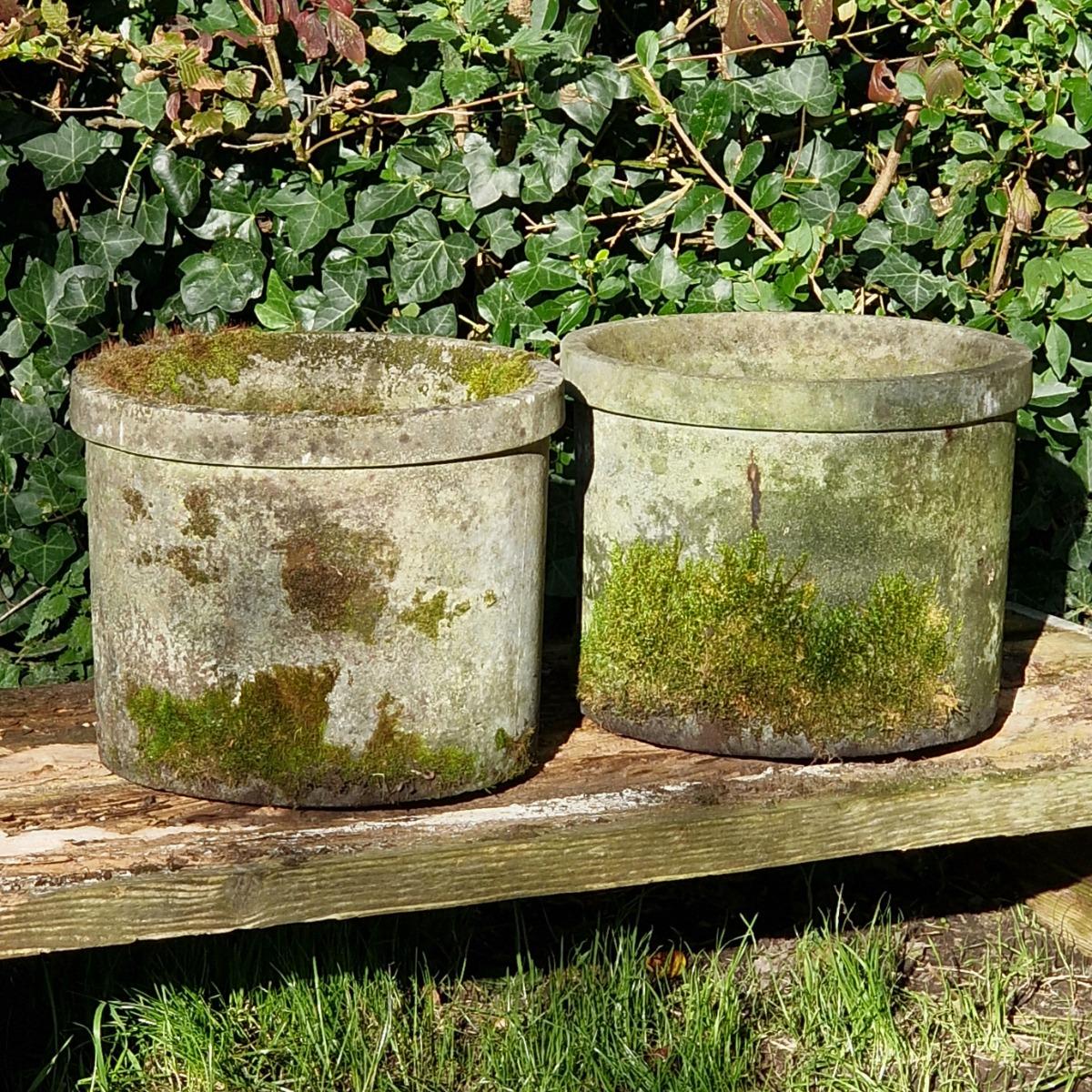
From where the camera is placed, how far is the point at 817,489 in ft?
8.12

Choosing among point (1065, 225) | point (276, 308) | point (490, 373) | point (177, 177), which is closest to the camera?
point (490, 373)

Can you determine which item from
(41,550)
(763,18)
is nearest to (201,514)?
(41,550)

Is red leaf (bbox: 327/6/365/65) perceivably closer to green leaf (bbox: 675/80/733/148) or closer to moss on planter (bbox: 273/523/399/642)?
green leaf (bbox: 675/80/733/148)

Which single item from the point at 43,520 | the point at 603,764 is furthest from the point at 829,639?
the point at 43,520

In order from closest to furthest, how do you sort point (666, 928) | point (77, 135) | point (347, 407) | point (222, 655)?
point (222, 655)
point (347, 407)
point (77, 135)
point (666, 928)

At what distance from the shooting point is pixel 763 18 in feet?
9.61

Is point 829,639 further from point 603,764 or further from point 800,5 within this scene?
point 800,5

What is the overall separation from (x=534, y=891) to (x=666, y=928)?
94 centimetres

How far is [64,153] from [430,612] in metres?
1.26

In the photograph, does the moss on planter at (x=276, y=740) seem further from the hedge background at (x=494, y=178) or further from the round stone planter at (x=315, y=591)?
the hedge background at (x=494, y=178)

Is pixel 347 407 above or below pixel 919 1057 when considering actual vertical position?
above

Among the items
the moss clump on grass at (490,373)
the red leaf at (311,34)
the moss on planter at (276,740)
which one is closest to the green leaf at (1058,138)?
the moss clump on grass at (490,373)

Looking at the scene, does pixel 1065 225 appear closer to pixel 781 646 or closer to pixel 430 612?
pixel 781 646

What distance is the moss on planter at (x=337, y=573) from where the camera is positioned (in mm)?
2232
